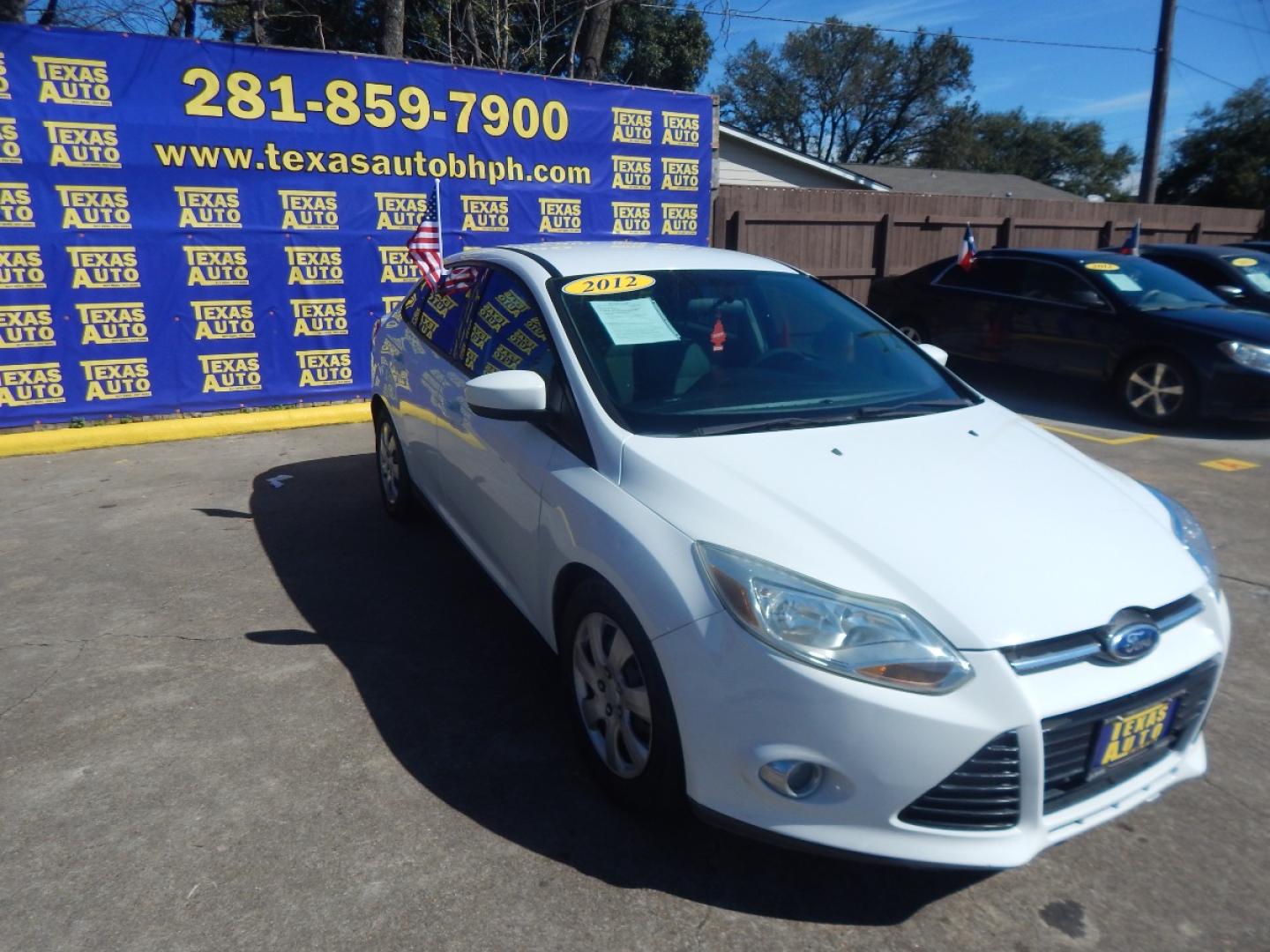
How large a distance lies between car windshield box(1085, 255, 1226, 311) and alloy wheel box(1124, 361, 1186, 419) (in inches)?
22.7

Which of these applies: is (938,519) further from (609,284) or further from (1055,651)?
(609,284)

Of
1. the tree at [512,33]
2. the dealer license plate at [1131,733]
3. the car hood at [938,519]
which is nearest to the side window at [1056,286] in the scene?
the car hood at [938,519]

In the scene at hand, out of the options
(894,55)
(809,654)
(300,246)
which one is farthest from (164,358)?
(894,55)

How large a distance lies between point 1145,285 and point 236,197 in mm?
8266

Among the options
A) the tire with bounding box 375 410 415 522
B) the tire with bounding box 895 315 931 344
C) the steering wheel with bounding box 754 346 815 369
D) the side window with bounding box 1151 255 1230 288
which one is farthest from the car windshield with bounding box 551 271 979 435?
the side window with bounding box 1151 255 1230 288

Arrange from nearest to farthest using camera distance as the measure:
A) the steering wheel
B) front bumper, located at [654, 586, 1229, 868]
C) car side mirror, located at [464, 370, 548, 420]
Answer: front bumper, located at [654, 586, 1229, 868] → car side mirror, located at [464, 370, 548, 420] → the steering wheel

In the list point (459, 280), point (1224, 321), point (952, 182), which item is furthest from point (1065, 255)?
point (952, 182)

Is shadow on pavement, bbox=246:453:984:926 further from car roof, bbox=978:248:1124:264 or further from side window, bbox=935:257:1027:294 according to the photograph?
car roof, bbox=978:248:1124:264

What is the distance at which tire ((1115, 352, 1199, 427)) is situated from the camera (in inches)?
315

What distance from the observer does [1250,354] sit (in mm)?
7684

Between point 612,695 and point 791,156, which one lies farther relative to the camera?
point 791,156

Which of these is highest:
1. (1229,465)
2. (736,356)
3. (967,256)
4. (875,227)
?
(875,227)

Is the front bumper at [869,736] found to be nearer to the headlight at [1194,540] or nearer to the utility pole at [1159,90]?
the headlight at [1194,540]

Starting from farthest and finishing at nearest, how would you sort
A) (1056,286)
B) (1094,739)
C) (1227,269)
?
(1227,269)
(1056,286)
(1094,739)
